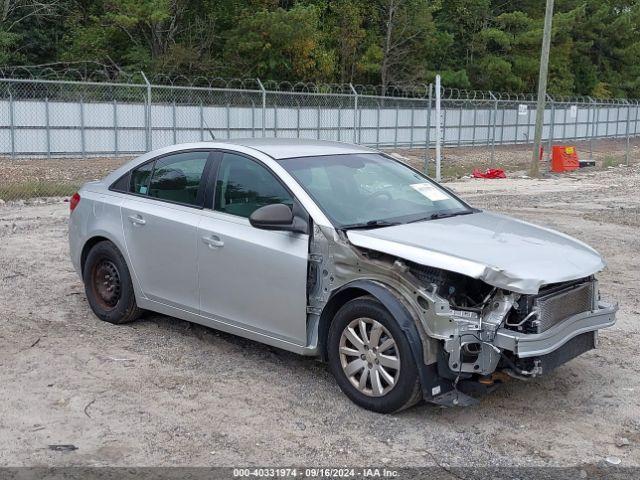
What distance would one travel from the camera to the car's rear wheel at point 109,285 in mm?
6375

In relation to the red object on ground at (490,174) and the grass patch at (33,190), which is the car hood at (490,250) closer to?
the grass patch at (33,190)

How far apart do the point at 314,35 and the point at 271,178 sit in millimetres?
34085

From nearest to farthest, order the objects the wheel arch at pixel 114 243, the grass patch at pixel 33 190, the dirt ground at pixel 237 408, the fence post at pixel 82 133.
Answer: the dirt ground at pixel 237 408 < the wheel arch at pixel 114 243 < the grass patch at pixel 33 190 < the fence post at pixel 82 133

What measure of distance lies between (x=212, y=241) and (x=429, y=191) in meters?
1.64

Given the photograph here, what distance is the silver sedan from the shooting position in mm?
4492

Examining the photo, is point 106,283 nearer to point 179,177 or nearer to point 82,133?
point 179,177

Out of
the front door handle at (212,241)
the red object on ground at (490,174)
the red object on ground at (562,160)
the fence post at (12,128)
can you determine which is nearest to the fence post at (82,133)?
the fence post at (12,128)

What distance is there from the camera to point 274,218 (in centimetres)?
507

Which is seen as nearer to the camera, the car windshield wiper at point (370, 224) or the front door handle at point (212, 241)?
the car windshield wiper at point (370, 224)

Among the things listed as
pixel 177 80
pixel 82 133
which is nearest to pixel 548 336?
pixel 82 133

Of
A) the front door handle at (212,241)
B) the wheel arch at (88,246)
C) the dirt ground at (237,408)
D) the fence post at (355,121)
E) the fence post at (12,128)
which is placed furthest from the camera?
the fence post at (355,121)

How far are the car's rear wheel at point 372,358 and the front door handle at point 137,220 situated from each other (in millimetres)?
1989

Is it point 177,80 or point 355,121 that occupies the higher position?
point 177,80

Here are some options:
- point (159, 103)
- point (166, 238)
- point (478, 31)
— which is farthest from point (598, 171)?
point (478, 31)
